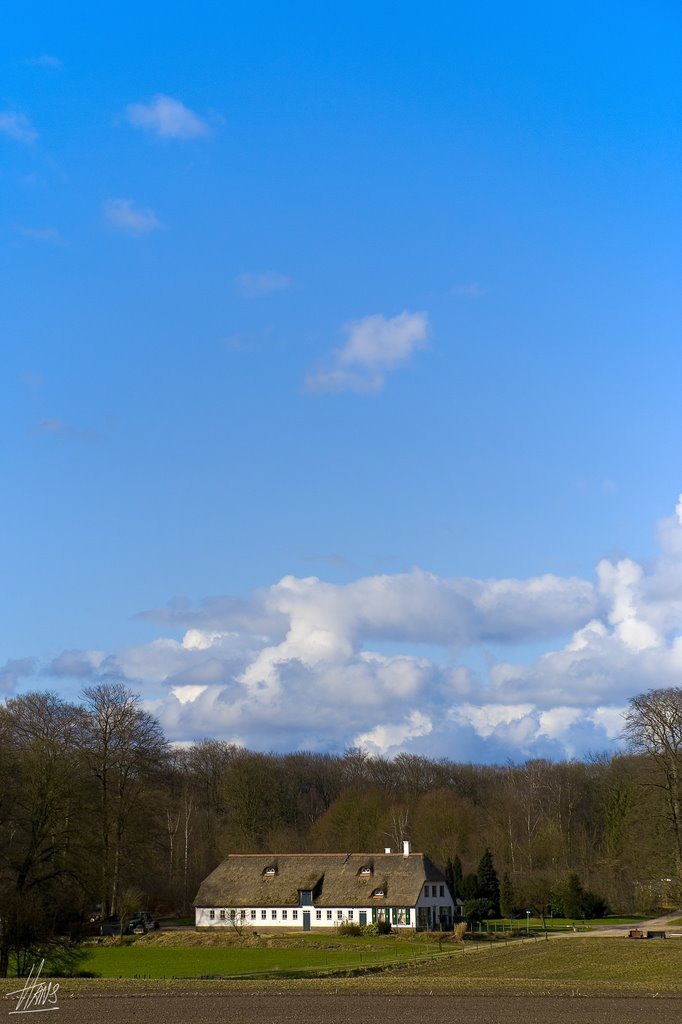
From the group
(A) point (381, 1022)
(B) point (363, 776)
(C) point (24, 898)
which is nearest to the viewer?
(A) point (381, 1022)

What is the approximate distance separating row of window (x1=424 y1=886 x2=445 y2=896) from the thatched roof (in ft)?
1.77

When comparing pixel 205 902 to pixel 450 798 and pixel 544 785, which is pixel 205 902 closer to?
pixel 450 798

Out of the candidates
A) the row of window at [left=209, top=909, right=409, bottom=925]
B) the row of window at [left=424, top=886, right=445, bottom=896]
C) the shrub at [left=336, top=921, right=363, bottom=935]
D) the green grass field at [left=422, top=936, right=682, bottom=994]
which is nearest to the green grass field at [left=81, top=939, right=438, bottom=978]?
the shrub at [left=336, top=921, right=363, bottom=935]

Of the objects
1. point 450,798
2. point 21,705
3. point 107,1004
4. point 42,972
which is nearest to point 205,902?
point 21,705

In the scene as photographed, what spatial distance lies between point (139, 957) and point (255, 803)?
49.0m

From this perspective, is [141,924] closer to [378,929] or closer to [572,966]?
[378,929]

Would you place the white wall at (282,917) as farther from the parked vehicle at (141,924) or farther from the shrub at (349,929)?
the shrub at (349,929)

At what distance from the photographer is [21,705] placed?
82.7 m

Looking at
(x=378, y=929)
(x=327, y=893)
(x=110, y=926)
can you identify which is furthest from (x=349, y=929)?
→ (x=110, y=926)
